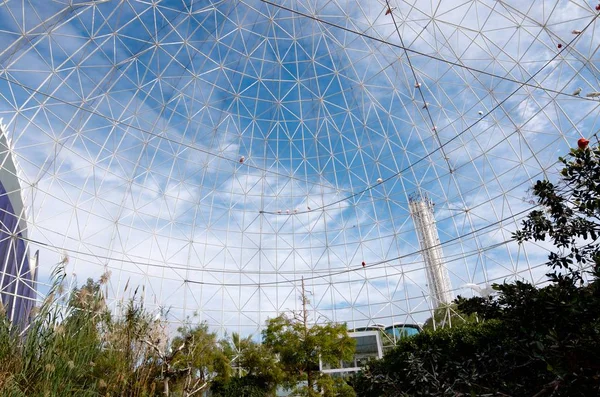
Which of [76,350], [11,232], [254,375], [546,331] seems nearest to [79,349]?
[76,350]

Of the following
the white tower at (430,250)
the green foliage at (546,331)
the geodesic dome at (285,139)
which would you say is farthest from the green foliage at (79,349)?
the white tower at (430,250)

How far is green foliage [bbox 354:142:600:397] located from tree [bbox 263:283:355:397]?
18712mm

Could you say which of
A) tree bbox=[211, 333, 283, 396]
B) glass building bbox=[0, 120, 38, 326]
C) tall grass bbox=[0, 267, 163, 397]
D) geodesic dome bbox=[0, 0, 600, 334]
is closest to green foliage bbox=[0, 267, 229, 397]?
tall grass bbox=[0, 267, 163, 397]

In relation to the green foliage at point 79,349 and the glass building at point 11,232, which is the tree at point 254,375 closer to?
the glass building at point 11,232

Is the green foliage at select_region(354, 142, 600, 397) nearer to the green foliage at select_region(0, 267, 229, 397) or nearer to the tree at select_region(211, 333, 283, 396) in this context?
the green foliage at select_region(0, 267, 229, 397)

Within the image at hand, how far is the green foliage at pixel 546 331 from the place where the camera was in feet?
12.0

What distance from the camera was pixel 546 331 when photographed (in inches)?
174

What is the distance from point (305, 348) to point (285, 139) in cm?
1630

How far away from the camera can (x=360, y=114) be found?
109 feet

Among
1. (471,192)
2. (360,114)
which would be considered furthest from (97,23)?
(471,192)

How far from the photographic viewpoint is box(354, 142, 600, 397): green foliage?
3.66 m

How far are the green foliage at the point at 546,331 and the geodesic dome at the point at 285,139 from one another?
1864cm

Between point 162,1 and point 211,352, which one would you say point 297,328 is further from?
point 162,1

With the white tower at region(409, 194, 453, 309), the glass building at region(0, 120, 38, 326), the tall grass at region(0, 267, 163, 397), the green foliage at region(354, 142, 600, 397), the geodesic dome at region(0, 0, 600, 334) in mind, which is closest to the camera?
the green foliage at region(354, 142, 600, 397)
